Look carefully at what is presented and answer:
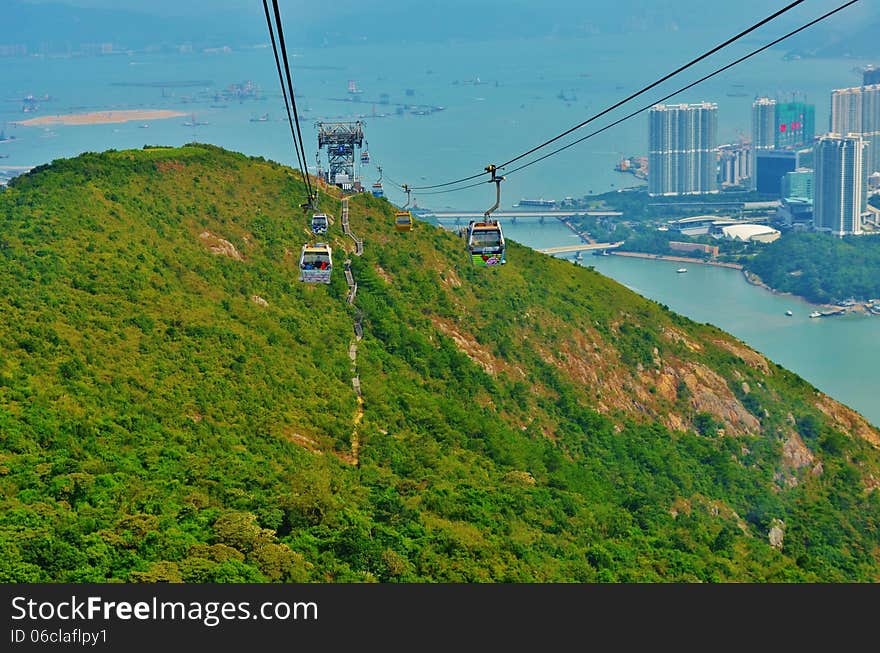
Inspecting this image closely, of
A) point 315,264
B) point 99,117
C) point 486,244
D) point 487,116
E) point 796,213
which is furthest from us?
point 487,116

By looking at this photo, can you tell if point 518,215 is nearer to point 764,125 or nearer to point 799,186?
point 799,186

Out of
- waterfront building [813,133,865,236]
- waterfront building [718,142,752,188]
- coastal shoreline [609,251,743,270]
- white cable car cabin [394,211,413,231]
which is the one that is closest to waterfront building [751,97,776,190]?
waterfront building [718,142,752,188]

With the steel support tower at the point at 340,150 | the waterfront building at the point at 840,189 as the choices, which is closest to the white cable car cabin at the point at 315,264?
the steel support tower at the point at 340,150

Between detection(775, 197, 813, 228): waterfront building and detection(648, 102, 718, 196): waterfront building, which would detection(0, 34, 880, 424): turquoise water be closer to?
detection(648, 102, 718, 196): waterfront building

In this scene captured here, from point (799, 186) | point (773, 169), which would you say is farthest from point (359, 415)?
point (773, 169)

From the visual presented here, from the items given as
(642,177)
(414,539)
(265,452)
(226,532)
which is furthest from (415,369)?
(642,177)

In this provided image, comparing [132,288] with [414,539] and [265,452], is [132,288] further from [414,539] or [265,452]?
[414,539]
